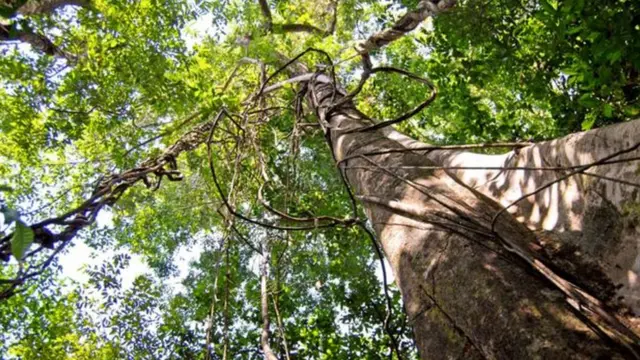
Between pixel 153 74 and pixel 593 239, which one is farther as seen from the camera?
pixel 153 74

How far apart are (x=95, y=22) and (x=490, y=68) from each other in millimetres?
3990

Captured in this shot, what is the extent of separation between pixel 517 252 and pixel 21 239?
1250 millimetres

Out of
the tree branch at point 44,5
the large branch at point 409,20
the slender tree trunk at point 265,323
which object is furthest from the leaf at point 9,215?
the tree branch at point 44,5

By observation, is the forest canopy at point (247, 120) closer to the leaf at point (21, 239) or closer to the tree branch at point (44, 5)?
the tree branch at point (44, 5)

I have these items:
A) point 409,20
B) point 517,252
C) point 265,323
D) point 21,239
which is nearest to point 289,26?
point 409,20

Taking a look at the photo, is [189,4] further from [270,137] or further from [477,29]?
[477,29]

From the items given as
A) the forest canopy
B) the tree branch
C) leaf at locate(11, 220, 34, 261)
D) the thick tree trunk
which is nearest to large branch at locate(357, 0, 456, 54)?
the forest canopy

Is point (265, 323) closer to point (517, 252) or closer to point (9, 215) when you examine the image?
point (517, 252)

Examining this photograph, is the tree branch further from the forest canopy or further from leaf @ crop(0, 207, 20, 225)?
leaf @ crop(0, 207, 20, 225)

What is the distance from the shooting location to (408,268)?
69.1 inches

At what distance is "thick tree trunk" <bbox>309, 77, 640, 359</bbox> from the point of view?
1.17 metres

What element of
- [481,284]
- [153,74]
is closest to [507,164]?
[481,284]

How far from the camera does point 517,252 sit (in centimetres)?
146

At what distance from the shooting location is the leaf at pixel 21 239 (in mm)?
809
